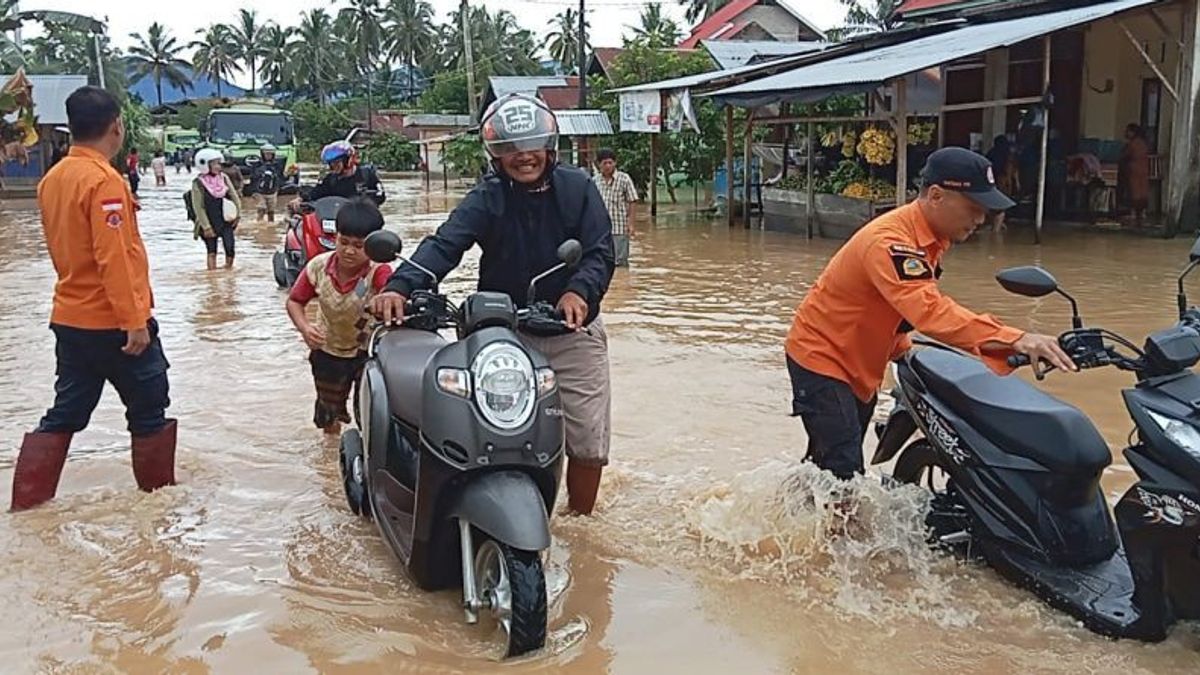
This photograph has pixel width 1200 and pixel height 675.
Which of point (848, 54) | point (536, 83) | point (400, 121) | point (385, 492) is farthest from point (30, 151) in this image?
point (385, 492)

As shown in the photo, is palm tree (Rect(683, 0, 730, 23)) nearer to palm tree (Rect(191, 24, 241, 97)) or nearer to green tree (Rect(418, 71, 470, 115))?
green tree (Rect(418, 71, 470, 115))

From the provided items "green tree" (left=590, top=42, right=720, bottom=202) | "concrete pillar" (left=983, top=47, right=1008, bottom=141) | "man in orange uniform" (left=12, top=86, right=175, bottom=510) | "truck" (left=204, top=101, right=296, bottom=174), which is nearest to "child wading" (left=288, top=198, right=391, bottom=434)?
"man in orange uniform" (left=12, top=86, right=175, bottom=510)

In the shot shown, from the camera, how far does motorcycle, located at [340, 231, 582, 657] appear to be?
331cm

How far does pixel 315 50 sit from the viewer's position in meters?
70.7

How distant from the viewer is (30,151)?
103ft

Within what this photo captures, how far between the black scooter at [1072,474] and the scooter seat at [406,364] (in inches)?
65.4

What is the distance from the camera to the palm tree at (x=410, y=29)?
222 ft

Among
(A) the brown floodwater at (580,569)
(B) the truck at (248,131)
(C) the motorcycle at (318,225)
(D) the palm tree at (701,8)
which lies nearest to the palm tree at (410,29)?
(D) the palm tree at (701,8)

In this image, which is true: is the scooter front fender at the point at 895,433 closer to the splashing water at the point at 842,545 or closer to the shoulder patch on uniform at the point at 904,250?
the splashing water at the point at 842,545

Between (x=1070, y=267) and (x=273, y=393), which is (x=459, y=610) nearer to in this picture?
(x=273, y=393)

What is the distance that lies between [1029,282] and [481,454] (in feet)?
5.23

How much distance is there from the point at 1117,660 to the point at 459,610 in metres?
2.00

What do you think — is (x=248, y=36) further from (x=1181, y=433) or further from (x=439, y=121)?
(x=1181, y=433)

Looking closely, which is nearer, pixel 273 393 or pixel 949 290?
pixel 273 393
